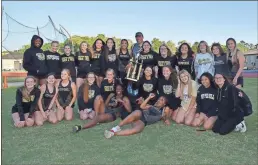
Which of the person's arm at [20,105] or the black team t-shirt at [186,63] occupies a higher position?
the black team t-shirt at [186,63]

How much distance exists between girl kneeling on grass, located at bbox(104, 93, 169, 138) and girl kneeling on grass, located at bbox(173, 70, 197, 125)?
0.31 m

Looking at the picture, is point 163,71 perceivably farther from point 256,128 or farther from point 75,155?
point 75,155

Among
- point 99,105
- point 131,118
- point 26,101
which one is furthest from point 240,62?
point 26,101

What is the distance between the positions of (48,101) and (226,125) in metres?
3.76

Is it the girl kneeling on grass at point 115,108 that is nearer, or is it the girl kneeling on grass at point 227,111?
the girl kneeling on grass at point 227,111

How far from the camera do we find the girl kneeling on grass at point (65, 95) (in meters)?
6.46

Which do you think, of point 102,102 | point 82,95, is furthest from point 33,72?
point 102,102

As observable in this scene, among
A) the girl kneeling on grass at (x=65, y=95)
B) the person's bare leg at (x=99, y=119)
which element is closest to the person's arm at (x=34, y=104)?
the girl kneeling on grass at (x=65, y=95)

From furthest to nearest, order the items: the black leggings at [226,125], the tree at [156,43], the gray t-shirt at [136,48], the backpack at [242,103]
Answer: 1. the tree at [156,43]
2. the gray t-shirt at [136,48]
3. the backpack at [242,103]
4. the black leggings at [226,125]

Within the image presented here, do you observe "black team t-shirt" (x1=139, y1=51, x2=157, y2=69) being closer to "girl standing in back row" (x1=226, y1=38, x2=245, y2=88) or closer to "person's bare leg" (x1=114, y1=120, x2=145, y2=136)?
"girl standing in back row" (x1=226, y1=38, x2=245, y2=88)

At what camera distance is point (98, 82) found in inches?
279

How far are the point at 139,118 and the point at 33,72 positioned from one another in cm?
299

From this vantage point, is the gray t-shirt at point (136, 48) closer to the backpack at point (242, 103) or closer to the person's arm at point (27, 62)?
the person's arm at point (27, 62)

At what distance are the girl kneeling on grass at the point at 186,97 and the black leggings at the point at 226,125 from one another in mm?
664
